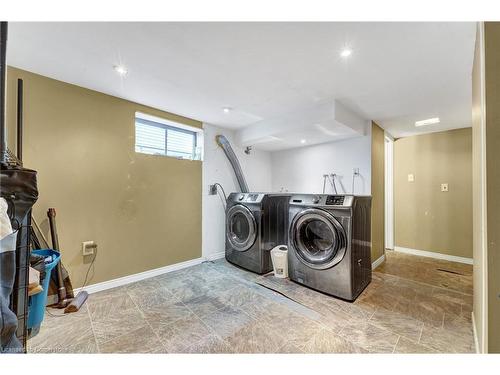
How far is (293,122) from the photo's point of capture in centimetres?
271

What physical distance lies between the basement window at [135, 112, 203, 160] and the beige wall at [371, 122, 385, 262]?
258 centimetres

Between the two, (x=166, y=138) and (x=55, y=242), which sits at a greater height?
(x=166, y=138)

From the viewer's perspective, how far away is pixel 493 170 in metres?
1.05

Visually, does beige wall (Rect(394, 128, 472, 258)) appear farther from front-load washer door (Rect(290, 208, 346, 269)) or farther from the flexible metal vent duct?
the flexible metal vent duct

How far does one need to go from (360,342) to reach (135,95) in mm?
3089

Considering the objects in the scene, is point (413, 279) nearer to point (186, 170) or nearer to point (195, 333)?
point (195, 333)

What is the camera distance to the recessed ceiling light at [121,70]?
1745 mm

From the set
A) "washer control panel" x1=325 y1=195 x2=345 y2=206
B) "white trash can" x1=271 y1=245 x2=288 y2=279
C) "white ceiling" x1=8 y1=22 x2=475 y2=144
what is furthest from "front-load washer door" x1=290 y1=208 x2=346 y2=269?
"white ceiling" x1=8 y1=22 x2=475 y2=144

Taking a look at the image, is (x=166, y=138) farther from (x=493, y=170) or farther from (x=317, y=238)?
(x=493, y=170)

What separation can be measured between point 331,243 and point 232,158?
2.02 m

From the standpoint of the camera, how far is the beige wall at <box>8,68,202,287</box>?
193 centimetres

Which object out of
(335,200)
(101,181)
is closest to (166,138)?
(101,181)

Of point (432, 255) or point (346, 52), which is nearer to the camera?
point (346, 52)
